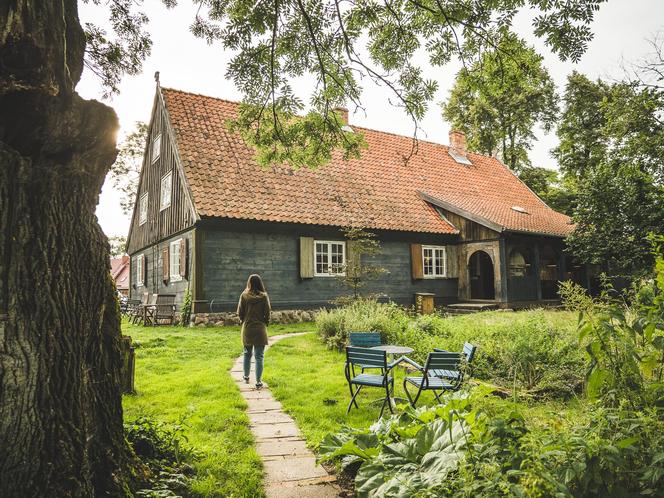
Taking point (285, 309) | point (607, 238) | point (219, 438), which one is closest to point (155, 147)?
point (285, 309)

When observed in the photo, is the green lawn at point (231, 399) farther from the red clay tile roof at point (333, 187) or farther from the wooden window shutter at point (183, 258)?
the red clay tile roof at point (333, 187)

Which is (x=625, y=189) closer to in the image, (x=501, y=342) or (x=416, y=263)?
(x=416, y=263)

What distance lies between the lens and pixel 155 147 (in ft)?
60.9

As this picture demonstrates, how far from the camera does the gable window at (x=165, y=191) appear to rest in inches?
650

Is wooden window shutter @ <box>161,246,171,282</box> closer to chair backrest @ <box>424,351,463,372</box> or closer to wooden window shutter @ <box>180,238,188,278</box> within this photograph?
wooden window shutter @ <box>180,238,188,278</box>

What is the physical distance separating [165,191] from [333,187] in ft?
21.3

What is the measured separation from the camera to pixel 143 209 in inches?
797

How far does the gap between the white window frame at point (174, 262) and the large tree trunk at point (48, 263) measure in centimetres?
1260

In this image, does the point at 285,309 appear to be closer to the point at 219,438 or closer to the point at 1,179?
the point at 219,438

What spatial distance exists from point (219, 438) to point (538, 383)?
4404mm

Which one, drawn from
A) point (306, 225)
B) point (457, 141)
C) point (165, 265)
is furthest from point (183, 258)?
point (457, 141)

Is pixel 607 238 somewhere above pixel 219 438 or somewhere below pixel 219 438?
above

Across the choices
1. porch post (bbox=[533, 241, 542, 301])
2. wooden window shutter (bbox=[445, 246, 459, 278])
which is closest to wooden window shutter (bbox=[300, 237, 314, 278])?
wooden window shutter (bbox=[445, 246, 459, 278])

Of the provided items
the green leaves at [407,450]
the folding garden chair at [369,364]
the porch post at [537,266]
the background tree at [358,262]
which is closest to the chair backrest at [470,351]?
the folding garden chair at [369,364]
